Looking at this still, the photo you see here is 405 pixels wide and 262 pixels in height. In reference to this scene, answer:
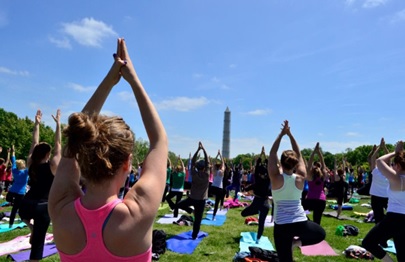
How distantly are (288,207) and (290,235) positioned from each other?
1.36ft

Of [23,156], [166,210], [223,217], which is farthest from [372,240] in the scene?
[23,156]

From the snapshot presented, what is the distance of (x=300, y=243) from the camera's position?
5.43 m

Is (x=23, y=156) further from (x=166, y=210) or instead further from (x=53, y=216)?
(x=53, y=216)

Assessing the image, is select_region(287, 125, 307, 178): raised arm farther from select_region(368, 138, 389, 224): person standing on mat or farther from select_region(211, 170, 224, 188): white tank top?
select_region(211, 170, 224, 188): white tank top

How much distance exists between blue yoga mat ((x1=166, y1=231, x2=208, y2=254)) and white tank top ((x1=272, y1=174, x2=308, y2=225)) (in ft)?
11.4

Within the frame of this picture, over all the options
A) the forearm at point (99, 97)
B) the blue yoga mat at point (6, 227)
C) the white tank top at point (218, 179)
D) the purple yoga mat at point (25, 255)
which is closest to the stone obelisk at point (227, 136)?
the white tank top at point (218, 179)

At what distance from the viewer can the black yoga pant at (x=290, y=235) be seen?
498 cm

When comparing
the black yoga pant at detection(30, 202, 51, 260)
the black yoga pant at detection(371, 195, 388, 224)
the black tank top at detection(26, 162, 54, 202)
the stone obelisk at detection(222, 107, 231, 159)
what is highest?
the stone obelisk at detection(222, 107, 231, 159)

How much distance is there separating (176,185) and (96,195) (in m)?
11.5

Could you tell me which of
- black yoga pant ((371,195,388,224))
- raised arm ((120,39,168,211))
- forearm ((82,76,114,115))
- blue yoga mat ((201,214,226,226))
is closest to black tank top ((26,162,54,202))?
forearm ((82,76,114,115))

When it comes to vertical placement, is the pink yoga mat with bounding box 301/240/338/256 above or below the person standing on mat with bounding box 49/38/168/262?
below

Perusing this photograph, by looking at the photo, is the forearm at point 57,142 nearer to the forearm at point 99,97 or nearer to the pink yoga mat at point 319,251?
the forearm at point 99,97

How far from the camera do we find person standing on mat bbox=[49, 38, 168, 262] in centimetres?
157

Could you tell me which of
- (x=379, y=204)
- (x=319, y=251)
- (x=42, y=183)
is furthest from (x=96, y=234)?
(x=379, y=204)
